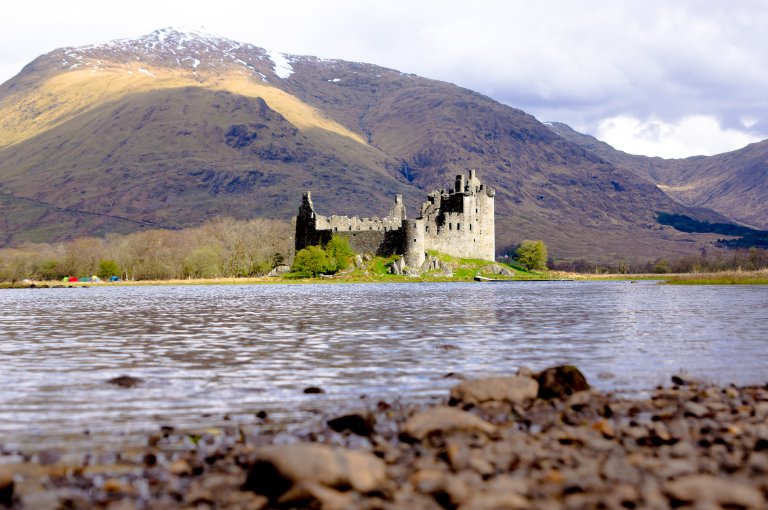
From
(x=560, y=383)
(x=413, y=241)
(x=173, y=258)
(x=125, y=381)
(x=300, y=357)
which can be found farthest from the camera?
(x=173, y=258)

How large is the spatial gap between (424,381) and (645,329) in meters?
16.8

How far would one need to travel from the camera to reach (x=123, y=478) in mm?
10211

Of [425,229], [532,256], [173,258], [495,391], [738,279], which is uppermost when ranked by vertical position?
[425,229]

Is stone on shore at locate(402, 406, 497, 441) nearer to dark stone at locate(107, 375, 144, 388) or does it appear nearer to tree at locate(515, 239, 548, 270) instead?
dark stone at locate(107, 375, 144, 388)

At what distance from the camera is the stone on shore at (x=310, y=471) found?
9391mm

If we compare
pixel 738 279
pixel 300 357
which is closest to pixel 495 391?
pixel 300 357

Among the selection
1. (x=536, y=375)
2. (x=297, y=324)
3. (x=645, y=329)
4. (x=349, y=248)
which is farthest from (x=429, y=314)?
(x=349, y=248)

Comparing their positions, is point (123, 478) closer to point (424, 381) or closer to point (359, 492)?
point (359, 492)

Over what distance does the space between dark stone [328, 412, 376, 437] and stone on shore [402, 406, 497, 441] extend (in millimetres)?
568

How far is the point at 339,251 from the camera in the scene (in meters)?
94.7

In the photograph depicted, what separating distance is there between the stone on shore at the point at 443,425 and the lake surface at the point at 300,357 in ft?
8.66

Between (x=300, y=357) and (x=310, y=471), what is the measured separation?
538 inches

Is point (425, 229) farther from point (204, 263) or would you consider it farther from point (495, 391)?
point (495, 391)

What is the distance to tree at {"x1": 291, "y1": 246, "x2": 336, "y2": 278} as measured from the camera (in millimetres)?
93562
